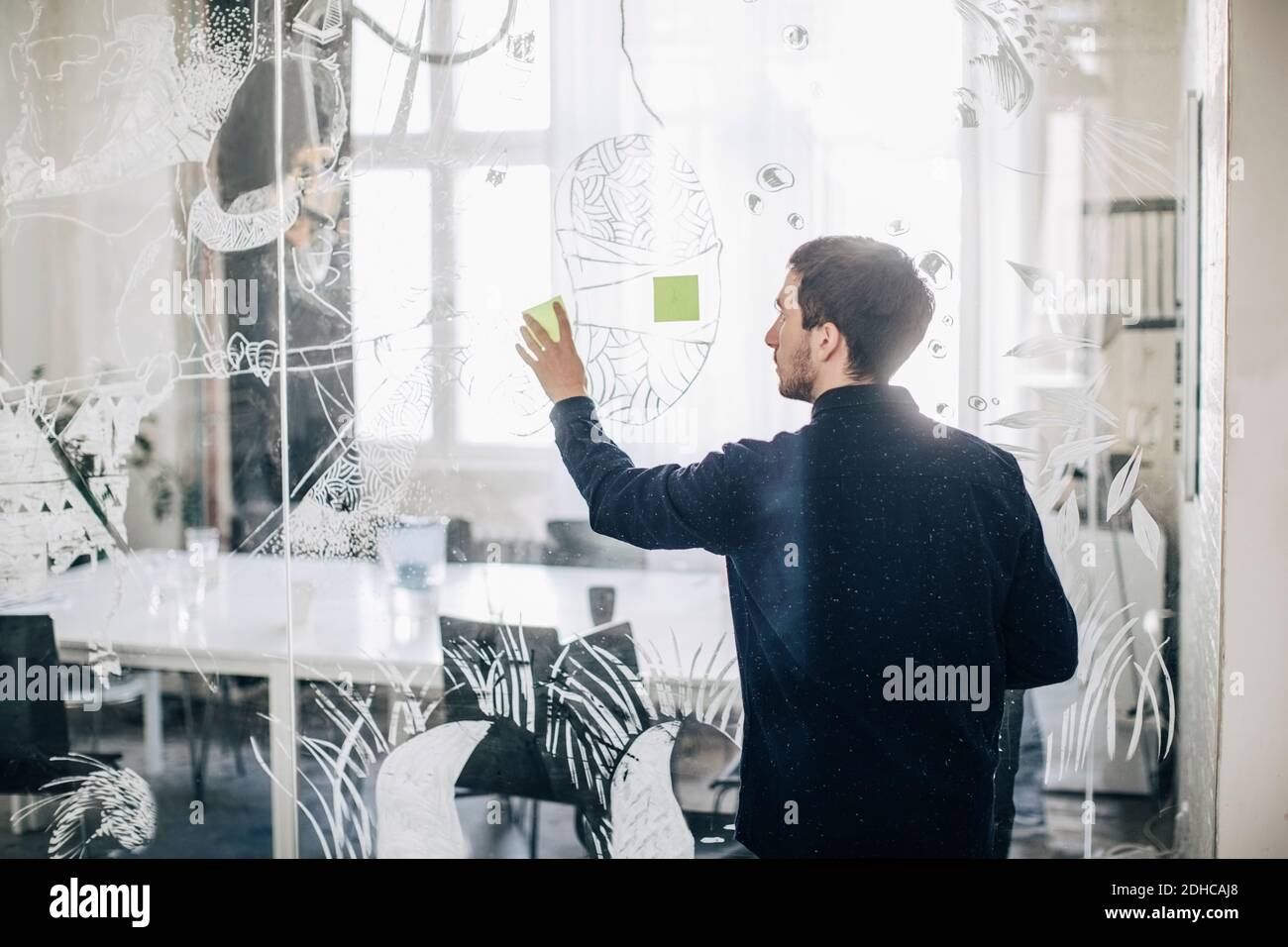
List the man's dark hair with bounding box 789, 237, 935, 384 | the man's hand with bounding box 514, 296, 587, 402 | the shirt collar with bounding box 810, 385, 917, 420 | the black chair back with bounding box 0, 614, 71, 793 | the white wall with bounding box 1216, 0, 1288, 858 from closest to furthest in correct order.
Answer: the shirt collar with bounding box 810, 385, 917, 420 → the man's dark hair with bounding box 789, 237, 935, 384 → the white wall with bounding box 1216, 0, 1288, 858 → the man's hand with bounding box 514, 296, 587, 402 → the black chair back with bounding box 0, 614, 71, 793

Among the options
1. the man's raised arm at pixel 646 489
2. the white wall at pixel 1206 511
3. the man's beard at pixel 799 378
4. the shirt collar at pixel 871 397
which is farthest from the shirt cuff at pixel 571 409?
the white wall at pixel 1206 511

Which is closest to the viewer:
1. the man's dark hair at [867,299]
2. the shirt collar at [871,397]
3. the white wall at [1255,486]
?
the shirt collar at [871,397]

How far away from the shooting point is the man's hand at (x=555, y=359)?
216cm

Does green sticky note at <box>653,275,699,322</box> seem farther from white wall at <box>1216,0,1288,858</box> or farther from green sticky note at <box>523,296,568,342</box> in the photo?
white wall at <box>1216,0,1288,858</box>

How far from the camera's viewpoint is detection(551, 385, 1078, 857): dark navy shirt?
5.92ft

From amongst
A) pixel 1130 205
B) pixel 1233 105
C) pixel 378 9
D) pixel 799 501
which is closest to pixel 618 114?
pixel 378 9

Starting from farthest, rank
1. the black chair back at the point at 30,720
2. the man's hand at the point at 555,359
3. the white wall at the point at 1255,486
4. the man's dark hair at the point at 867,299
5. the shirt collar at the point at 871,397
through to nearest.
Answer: the black chair back at the point at 30,720, the man's hand at the point at 555,359, the white wall at the point at 1255,486, the man's dark hair at the point at 867,299, the shirt collar at the point at 871,397

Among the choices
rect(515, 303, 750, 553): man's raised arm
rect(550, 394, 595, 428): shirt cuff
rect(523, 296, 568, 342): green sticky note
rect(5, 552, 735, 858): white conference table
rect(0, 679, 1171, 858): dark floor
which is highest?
rect(523, 296, 568, 342): green sticky note

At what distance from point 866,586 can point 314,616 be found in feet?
4.16

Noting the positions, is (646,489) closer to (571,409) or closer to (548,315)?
(571,409)

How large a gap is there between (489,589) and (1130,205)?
1.61m

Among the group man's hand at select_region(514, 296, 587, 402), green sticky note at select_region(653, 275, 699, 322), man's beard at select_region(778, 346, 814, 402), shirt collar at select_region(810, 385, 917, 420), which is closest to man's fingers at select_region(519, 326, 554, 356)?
man's hand at select_region(514, 296, 587, 402)

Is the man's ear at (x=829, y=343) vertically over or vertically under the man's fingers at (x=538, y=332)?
under

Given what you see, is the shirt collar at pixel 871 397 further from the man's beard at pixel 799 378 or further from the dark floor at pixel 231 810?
the dark floor at pixel 231 810
